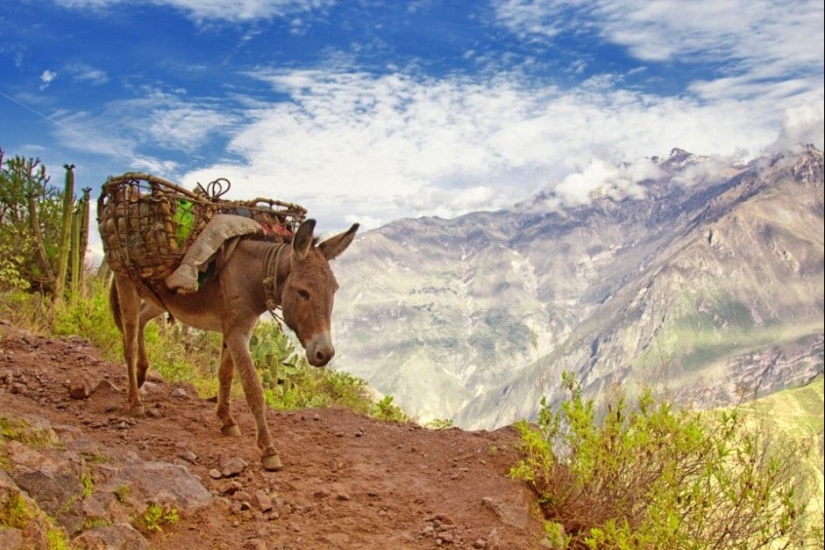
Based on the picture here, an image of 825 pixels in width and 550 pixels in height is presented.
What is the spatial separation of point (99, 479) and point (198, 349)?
8870 mm

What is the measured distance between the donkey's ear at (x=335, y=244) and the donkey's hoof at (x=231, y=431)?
2156 millimetres

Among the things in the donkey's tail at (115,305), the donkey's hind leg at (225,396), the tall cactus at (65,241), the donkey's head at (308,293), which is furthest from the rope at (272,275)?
the tall cactus at (65,241)

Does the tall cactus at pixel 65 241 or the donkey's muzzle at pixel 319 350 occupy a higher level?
the tall cactus at pixel 65 241

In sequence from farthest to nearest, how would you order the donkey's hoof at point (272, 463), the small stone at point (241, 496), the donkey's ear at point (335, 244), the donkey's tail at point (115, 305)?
1. the donkey's tail at point (115, 305)
2. the donkey's ear at point (335, 244)
3. the donkey's hoof at point (272, 463)
4. the small stone at point (241, 496)

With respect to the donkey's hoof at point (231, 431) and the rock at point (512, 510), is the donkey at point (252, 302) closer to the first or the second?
the donkey's hoof at point (231, 431)

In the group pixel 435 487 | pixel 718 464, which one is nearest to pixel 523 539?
pixel 435 487

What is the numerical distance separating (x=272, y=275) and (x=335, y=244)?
678 mm

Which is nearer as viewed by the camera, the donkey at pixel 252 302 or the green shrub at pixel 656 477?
the green shrub at pixel 656 477

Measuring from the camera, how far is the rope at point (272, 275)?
6.34 metres

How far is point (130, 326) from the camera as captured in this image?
7547mm

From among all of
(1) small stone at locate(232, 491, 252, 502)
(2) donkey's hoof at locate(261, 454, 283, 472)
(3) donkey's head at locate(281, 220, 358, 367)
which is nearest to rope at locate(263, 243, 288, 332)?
(3) donkey's head at locate(281, 220, 358, 367)

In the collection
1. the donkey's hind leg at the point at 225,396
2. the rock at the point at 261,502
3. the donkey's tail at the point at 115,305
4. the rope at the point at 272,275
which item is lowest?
the rock at the point at 261,502

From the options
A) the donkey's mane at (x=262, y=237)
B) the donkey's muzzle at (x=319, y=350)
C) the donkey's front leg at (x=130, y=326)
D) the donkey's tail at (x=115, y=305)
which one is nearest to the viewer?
the donkey's muzzle at (x=319, y=350)

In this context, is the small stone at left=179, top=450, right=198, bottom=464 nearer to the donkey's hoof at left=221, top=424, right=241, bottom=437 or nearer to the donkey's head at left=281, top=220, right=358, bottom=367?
the donkey's hoof at left=221, top=424, right=241, bottom=437
